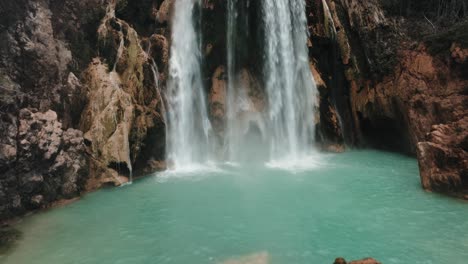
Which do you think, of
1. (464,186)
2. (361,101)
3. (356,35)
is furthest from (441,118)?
(356,35)

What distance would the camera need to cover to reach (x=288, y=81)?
20.8 metres

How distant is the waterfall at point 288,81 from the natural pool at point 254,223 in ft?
16.2

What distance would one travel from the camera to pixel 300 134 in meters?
20.9

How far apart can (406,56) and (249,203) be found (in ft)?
38.1

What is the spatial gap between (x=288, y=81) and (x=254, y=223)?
11.5 m

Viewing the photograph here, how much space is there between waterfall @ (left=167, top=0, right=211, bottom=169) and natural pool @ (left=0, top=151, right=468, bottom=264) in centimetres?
301

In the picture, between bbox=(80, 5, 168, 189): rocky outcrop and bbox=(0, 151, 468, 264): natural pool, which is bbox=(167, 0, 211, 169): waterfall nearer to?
bbox=(80, 5, 168, 189): rocky outcrop

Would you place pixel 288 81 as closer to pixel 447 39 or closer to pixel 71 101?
pixel 447 39

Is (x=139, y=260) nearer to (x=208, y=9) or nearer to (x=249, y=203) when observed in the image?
(x=249, y=203)

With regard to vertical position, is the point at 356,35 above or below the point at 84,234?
above

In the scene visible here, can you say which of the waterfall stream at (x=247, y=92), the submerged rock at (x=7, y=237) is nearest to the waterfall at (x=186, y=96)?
the waterfall stream at (x=247, y=92)

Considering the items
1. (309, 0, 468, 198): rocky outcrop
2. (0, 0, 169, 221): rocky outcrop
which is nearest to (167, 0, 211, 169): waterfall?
(0, 0, 169, 221): rocky outcrop

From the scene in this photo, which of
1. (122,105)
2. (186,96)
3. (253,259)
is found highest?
(186,96)

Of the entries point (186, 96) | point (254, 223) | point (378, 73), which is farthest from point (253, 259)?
point (378, 73)
